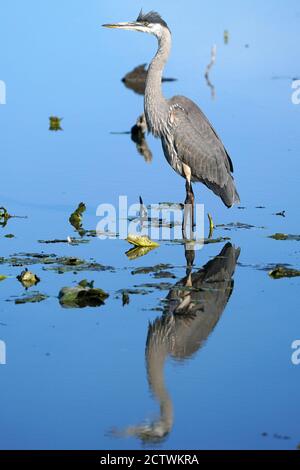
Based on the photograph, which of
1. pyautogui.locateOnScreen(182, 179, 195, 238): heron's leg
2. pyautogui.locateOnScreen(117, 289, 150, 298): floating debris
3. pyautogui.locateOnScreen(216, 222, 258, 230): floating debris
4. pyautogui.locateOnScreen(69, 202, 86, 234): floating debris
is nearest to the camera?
pyautogui.locateOnScreen(117, 289, 150, 298): floating debris

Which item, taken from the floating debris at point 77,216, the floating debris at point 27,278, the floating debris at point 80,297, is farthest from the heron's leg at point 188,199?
the floating debris at point 80,297

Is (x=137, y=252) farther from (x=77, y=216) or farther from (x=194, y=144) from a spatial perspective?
(x=194, y=144)

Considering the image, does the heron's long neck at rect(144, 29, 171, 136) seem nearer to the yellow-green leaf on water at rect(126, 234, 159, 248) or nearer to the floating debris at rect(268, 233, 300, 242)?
the floating debris at rect(268, 233, 300, 242)

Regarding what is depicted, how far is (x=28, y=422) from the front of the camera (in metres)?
6.62

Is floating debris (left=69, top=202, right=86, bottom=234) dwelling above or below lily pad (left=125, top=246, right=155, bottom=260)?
above

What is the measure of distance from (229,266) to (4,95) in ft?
26.8

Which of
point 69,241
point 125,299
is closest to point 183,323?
point 125,299

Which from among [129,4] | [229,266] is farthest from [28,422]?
[129,4]

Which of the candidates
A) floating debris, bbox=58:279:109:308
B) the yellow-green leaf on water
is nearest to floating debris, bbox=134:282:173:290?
floating debris, bbox=58:279:109:308

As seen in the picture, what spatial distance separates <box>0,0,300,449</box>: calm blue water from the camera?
674 centimetres

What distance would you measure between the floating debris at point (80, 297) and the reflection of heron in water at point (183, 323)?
0.50 m

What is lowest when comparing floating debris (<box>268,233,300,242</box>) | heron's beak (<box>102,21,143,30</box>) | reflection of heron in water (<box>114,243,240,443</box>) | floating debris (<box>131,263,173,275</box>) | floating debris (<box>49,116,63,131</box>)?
reflection of heron in water (<box>114,243,240,443</box>)

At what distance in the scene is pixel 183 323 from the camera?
849 centimetres

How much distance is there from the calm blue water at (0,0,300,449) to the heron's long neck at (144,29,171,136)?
0.76m
